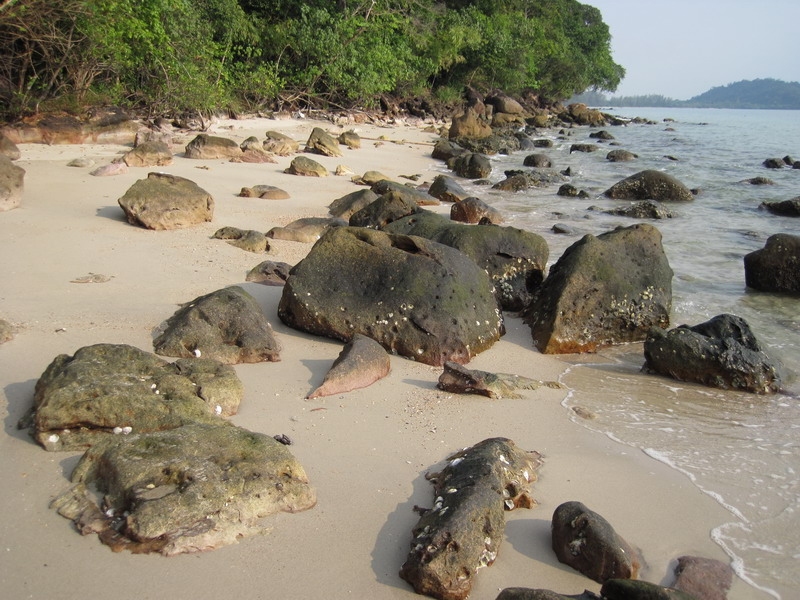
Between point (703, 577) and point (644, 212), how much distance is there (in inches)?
368

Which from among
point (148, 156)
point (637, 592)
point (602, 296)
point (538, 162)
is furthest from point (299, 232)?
point (538, 162)

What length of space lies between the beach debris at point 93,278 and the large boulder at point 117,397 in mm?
2202

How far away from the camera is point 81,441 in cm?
306

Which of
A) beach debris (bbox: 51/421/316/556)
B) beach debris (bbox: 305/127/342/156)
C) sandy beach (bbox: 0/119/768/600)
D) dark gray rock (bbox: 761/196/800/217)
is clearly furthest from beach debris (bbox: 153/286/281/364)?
dark gray rock (bbox: 761/196/800/217)

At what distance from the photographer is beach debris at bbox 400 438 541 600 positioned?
2.44m

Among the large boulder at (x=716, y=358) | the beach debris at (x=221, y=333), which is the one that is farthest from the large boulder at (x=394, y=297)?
A: the large boulder at (x=716, y=358)

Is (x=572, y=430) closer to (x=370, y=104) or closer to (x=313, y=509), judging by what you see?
(x=313, y=509)

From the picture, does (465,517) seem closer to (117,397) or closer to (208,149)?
(117,397)

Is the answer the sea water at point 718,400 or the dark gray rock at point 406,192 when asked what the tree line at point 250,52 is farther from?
the sea water at point 718,400

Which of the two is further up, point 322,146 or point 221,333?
point 322,146

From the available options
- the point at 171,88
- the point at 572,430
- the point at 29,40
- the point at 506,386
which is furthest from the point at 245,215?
the point at 171,88

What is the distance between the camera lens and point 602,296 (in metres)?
5.56

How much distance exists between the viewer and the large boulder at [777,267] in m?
7.16

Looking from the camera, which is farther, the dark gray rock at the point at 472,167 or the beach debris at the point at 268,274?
the dark gray rock at the point at 472,167
